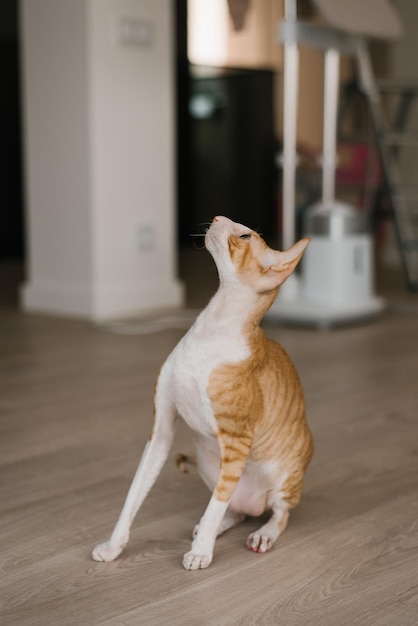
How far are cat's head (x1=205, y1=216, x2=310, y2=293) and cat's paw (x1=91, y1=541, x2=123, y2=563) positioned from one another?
0.40 metres

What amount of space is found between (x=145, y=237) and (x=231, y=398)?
2.39 metres

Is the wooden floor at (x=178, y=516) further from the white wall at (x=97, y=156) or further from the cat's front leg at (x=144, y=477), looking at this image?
the white wall at (x=97, y=156)

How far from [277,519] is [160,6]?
263 centimetres

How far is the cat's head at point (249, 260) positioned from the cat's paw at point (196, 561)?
1.21 ft

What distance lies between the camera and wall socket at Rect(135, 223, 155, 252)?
3482 millimetres

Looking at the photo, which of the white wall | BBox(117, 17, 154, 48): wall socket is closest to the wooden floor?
the white wall

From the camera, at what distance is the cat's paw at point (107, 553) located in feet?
4.05

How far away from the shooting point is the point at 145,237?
350 centimetres

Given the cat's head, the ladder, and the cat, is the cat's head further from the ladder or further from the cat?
the ladder

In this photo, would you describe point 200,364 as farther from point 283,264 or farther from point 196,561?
point 196,561

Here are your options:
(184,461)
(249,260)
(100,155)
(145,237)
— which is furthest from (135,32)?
(249,260)

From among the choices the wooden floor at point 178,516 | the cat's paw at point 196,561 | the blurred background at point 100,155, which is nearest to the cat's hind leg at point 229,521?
the wooden floor at point 178,516

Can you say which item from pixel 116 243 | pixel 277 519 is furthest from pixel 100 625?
pixel 116 243

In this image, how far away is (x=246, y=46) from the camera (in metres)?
5.85
